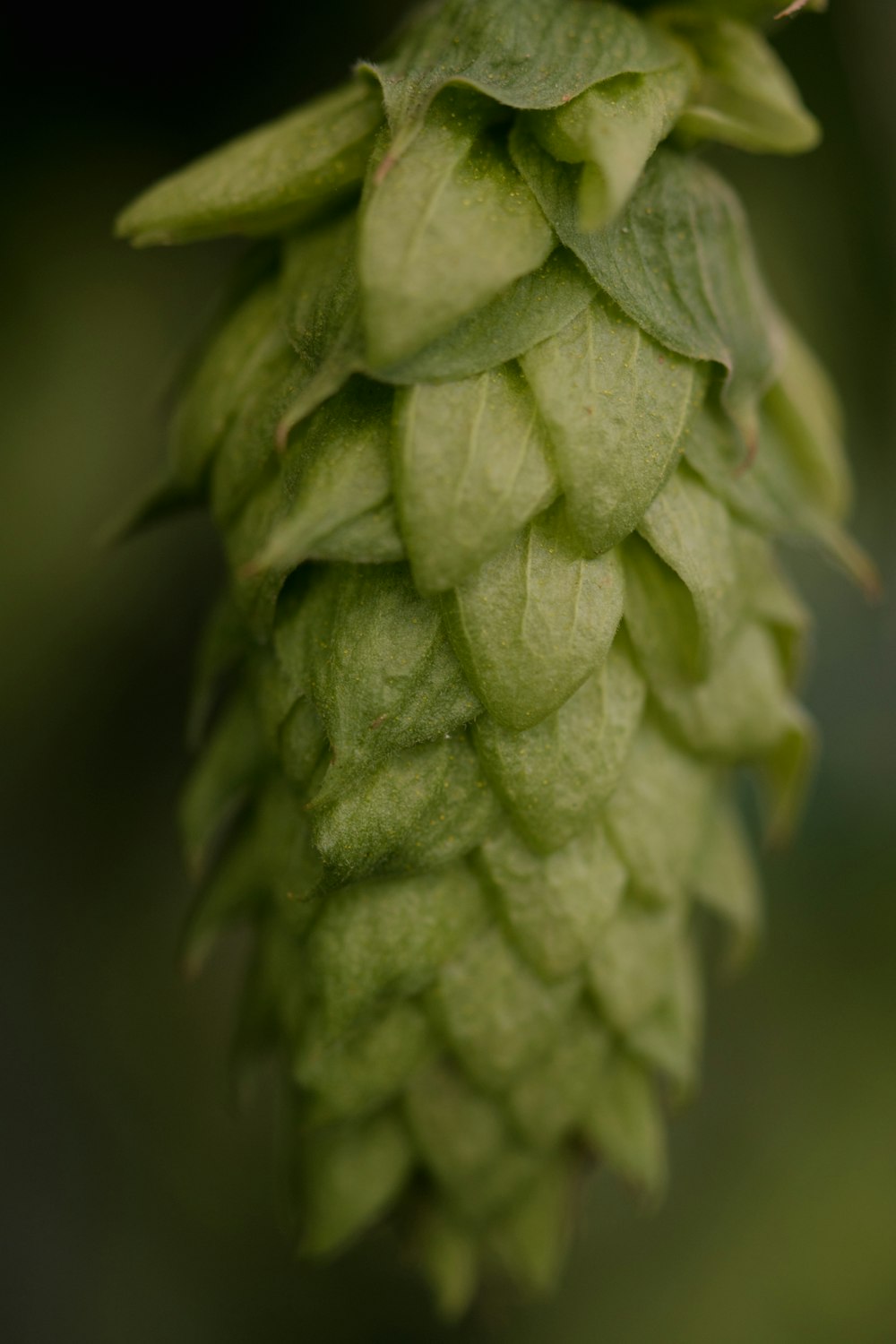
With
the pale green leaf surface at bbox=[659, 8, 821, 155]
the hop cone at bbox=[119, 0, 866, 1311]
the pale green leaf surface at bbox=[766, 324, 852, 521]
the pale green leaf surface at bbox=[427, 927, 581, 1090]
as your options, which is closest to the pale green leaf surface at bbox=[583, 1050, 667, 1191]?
the hop cone at bbox=[119, 0, 866, 1311]

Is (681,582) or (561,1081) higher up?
(681,582)

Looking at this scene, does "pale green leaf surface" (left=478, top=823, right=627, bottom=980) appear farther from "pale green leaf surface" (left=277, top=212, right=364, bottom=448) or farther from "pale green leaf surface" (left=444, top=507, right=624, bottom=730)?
"pale green leaf surface" (left=277, top=212, right=364, bottom=448)

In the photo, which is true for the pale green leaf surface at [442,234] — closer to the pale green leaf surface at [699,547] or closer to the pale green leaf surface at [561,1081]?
the pale green leaf surface at [699,547]

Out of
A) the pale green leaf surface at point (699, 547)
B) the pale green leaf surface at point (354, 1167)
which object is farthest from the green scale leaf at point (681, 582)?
the pale green leaf surface at point (354, 1167)

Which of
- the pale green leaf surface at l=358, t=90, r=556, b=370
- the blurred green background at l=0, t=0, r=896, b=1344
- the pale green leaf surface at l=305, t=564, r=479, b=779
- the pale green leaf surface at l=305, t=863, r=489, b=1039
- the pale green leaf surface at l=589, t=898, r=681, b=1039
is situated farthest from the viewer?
the blurred green background at l=0, t=0, r=896, b=1344

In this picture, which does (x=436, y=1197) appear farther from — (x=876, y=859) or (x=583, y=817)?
(x=876, y=859)

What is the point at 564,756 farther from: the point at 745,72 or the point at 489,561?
the point at 745,72

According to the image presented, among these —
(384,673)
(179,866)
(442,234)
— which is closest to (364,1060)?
(384,673)
